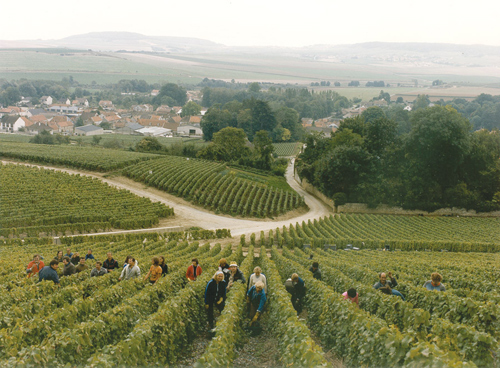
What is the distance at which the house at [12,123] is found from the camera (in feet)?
444

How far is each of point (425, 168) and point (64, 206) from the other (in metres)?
42.7

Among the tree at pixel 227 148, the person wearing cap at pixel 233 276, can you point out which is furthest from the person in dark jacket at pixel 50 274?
the tree at pixel 227 148

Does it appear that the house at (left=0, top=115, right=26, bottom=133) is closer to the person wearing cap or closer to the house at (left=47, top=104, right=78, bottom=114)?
the house at (left=47, top=104, right=78, bottom=114)

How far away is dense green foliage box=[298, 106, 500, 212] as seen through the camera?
52.6 metres

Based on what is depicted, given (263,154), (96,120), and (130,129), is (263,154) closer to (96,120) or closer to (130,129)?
(130,129)

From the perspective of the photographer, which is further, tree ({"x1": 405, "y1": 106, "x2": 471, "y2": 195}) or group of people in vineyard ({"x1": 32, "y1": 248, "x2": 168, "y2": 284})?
tree ({"x1": 405, "y1": 106, "x2": 471, "y2": 195})

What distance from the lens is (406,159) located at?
55906 millimetres

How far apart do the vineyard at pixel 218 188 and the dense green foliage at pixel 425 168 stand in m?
7.55

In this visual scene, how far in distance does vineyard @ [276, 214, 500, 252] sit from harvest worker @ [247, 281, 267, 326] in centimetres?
2045

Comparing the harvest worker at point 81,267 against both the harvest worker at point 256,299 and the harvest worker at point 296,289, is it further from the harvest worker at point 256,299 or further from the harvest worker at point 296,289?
the harvest worker at point 296,289

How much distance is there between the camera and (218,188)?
174 feet

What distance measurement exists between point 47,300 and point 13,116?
149 m

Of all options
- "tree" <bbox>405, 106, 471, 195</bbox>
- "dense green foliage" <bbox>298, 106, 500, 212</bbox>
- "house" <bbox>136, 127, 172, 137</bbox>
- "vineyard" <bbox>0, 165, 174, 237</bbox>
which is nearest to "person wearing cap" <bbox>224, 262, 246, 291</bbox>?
"vineyard" <bbox>0, 165, 174, 237</bbox>

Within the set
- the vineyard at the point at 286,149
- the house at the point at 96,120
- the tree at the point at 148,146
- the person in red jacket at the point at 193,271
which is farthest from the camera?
the house at the point at 96,120
